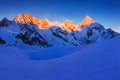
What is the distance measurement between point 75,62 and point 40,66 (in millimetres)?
1281

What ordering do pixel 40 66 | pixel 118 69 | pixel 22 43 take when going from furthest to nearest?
1. pixel 22 43
2. pixel 40 66
3. pixel 118 69

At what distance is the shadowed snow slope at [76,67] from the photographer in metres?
6.65

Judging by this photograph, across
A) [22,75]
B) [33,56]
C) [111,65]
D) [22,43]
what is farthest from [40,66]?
[22,43]

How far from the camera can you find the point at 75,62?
25.8ft

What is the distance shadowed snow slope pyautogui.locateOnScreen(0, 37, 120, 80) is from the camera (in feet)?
21.8

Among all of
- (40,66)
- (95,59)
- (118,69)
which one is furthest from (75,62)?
(118,69)

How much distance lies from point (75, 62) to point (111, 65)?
1.50 m

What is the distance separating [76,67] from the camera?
7.49 m

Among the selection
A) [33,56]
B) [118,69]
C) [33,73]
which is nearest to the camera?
[118,69]

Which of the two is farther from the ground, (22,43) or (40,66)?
(22,43)

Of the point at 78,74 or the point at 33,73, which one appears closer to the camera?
the point at 78,74

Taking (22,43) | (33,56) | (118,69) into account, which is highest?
(22,43)

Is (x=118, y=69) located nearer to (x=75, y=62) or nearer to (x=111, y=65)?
(x=111, y=65)

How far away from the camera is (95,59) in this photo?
24.7ft
